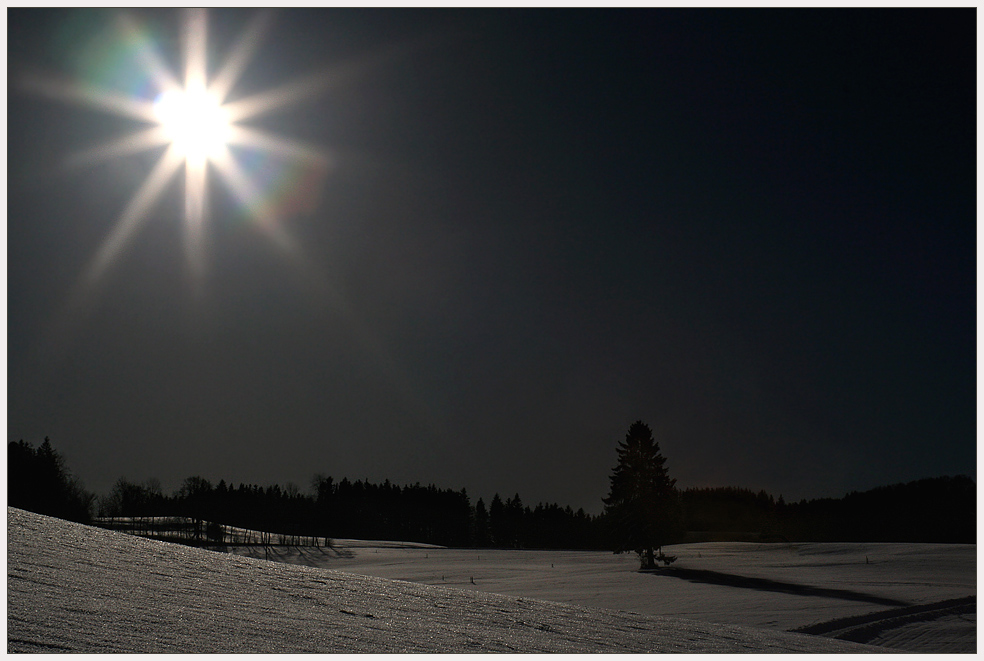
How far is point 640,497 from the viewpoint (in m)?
45.4

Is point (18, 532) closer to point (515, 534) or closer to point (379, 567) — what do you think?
point (379, 567)

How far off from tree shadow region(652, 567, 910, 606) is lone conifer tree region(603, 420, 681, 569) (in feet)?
10.7

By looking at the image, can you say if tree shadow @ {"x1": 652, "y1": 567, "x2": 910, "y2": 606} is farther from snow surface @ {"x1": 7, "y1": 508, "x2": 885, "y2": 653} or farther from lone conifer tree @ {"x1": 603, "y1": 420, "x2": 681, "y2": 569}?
snow surface @ {"x1": 7, "y1": 508, "x2": 885, "y2": 653}

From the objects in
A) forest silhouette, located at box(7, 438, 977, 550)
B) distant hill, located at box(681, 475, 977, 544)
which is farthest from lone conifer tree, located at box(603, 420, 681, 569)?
distant hill, located at box(681, 475, 977, 544)

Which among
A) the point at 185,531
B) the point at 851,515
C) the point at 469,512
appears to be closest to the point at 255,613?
the point at 851,515

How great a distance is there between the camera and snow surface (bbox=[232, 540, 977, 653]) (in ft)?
69.3

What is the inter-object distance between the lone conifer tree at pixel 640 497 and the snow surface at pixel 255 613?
2976 cm

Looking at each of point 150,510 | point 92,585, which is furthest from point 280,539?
point 92,585

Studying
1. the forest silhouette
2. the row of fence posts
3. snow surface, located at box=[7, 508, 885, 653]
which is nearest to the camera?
snow surface, located at box=[7, 508, 885, 653]

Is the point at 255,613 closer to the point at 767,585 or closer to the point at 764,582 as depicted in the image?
the point at 767,585

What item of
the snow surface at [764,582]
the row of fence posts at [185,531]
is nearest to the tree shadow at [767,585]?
the snow surface at [764,582]

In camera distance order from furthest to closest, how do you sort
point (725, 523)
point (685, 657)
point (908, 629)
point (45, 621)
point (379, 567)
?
point (725, 523), point (379, 567), point (908, 629), point (685, 657), point (45, 621)

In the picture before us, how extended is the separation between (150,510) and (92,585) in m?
87.3

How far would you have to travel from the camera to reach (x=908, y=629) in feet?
67.6
